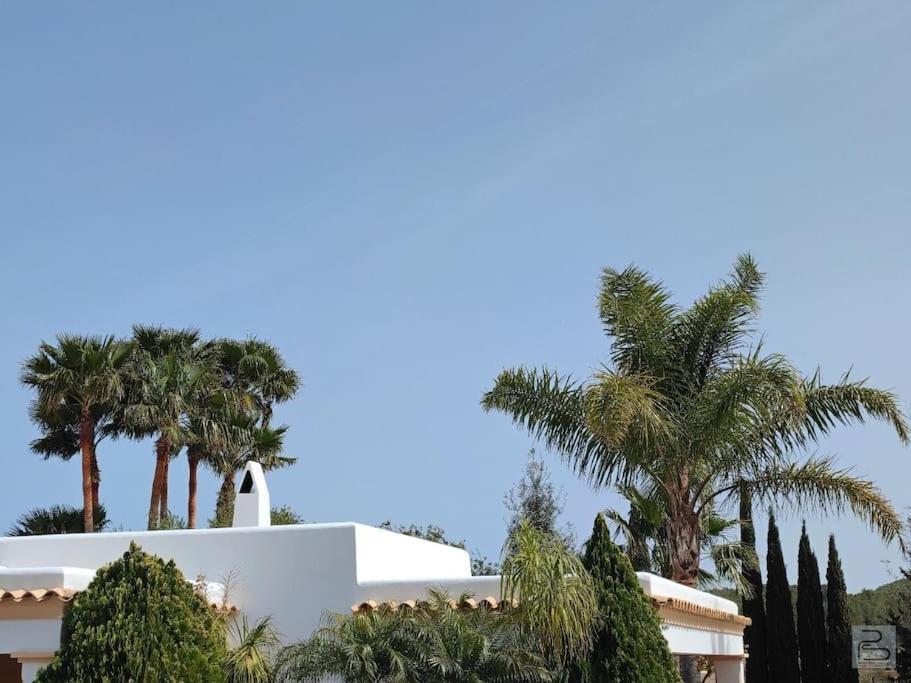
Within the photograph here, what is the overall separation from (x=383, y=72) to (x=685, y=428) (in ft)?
23.6

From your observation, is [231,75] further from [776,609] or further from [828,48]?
[776,609]

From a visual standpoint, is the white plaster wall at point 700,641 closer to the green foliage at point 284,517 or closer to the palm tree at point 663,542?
the palm tree at point 663,542

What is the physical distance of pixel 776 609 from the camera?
98.0 ft

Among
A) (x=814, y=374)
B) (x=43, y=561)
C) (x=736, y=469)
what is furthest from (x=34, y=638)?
(x=814, y=374)

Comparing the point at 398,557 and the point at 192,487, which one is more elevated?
the point at 192,487

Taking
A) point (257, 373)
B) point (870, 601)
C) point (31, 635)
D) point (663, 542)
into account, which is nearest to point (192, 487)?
point (257, 373)

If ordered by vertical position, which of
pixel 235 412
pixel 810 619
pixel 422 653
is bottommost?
pixel 422 653

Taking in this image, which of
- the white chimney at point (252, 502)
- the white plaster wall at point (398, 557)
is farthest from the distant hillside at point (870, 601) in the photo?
the white chimney at point (252, 502)

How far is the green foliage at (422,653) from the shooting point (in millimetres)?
13031

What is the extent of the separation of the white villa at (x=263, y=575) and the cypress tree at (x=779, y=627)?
46.4ft

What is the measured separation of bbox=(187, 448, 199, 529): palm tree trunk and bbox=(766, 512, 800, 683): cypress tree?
16.0 meters

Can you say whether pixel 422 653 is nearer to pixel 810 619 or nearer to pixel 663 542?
pixel 663 542

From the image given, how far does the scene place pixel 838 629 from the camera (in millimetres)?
29516

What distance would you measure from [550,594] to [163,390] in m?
20.1
